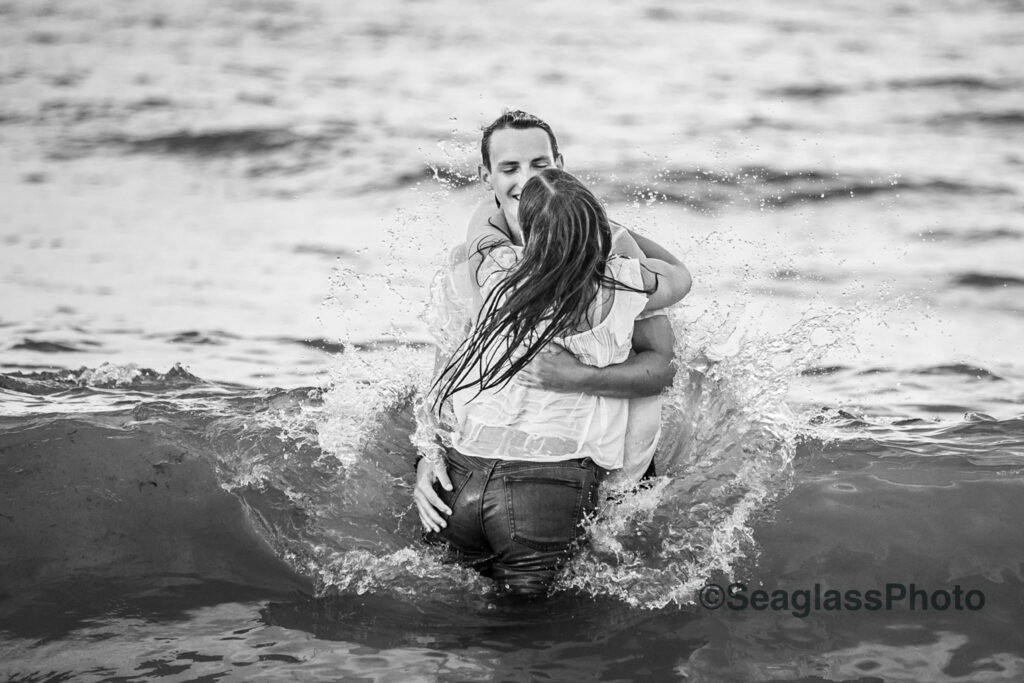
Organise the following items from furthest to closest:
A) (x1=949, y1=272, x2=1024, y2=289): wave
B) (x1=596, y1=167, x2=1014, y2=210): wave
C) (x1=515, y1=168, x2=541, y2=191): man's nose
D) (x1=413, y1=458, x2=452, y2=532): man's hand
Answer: (x1=596, y1=167, x2=1014, y2=210): wave → (x1=949, y1=272, x2=1024, y2=289): wave → (x1=515, y1=168, x2=541, y2=191): man's nose → (x1=413, y1=458, x2=452, y2=532): man's hand

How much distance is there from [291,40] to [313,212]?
8279mm

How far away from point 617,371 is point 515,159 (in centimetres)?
99

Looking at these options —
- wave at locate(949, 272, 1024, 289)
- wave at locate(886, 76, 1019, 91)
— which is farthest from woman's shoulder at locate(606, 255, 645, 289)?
wave at locate(886, 76, 1019, 91)

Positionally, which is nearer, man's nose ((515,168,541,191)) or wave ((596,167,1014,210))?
man's nose ((515,168,541,191))

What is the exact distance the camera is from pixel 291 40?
18.8 meters

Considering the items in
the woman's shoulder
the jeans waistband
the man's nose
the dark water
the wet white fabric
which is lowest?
the dark water

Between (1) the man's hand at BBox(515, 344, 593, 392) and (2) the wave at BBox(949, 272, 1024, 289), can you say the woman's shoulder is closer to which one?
(1) the man's hand at BBox(515, 344, 593, 392)

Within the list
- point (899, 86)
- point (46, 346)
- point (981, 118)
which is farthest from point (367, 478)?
point (899, 86)

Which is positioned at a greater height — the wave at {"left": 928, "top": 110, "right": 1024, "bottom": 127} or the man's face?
the man's face

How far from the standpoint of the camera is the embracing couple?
3.95 meters

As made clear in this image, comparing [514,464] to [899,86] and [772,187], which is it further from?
[899,86]

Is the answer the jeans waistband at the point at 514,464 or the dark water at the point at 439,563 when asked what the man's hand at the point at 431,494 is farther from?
the dark water at the point at 439,563

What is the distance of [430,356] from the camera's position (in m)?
5.96

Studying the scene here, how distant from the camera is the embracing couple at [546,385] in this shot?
12.9 ft
